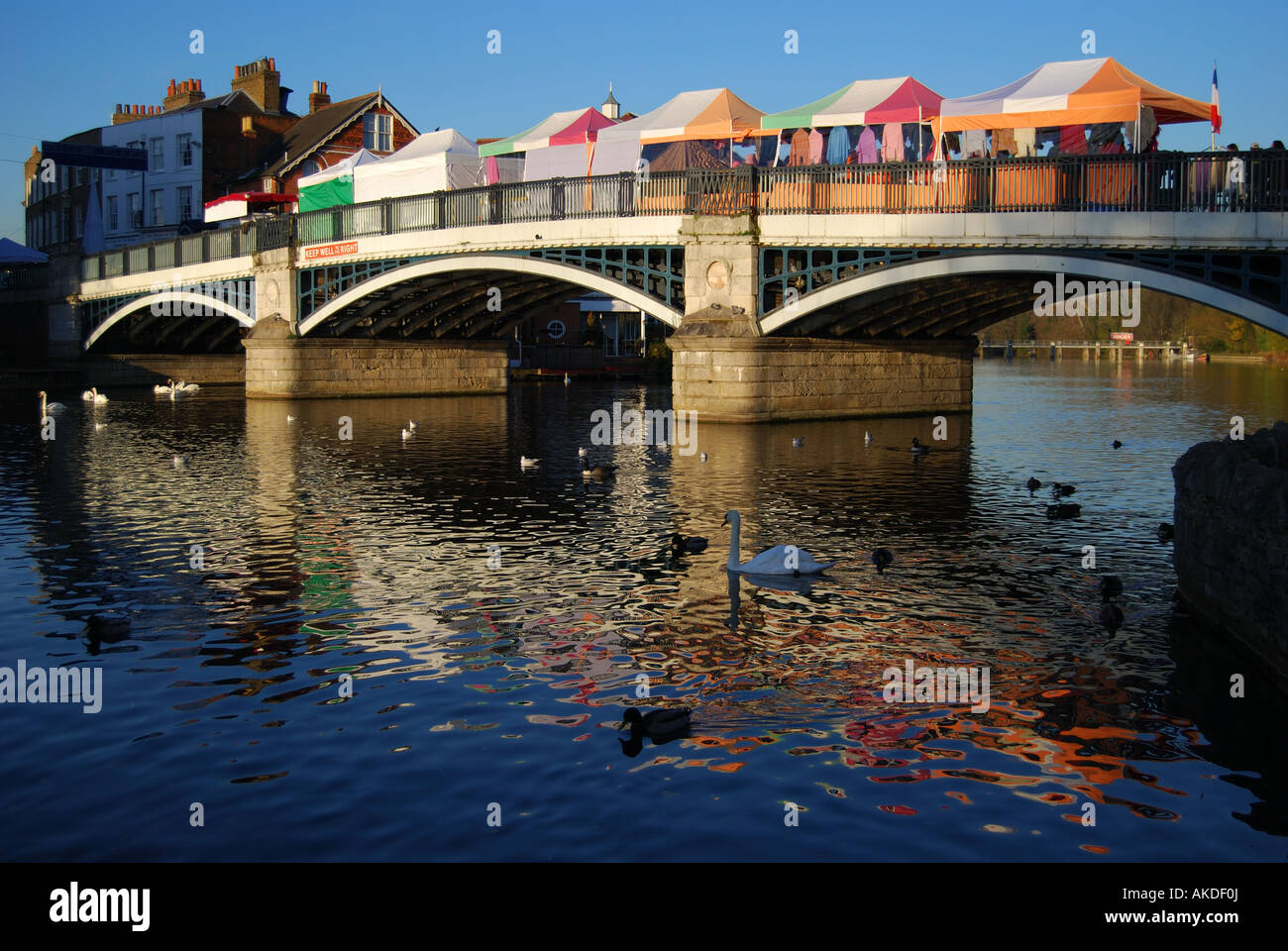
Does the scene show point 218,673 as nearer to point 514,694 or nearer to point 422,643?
point 422,643

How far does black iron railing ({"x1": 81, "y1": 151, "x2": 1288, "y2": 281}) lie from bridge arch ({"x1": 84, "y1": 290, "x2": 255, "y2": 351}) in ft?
17.7

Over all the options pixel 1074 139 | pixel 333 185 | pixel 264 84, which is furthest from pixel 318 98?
pixel 1074 139

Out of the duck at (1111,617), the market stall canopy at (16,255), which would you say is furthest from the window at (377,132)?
the duck at (1111,617)

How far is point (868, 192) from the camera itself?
28.8 meters

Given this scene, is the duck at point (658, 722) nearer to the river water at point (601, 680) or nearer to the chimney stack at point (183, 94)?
the river water at point (601, 680)

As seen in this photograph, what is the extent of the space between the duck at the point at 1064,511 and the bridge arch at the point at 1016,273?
549 centimetres

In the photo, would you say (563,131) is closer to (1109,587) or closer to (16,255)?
(1109,587)

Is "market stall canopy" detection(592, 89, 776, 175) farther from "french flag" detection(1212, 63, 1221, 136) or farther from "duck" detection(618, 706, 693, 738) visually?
"duck" detection(618, 706, 693, 738)

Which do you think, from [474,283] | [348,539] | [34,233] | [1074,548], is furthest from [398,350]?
[34,233]

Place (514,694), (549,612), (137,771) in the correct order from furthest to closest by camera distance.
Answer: (549,612) < (514,694) < (137,771)

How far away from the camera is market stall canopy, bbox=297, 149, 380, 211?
155ft

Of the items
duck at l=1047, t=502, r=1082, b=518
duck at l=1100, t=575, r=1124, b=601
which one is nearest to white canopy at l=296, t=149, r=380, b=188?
duck at l=1047, t=502, r=1082, b=518

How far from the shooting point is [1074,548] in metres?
15.8

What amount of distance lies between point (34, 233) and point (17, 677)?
8838cm
